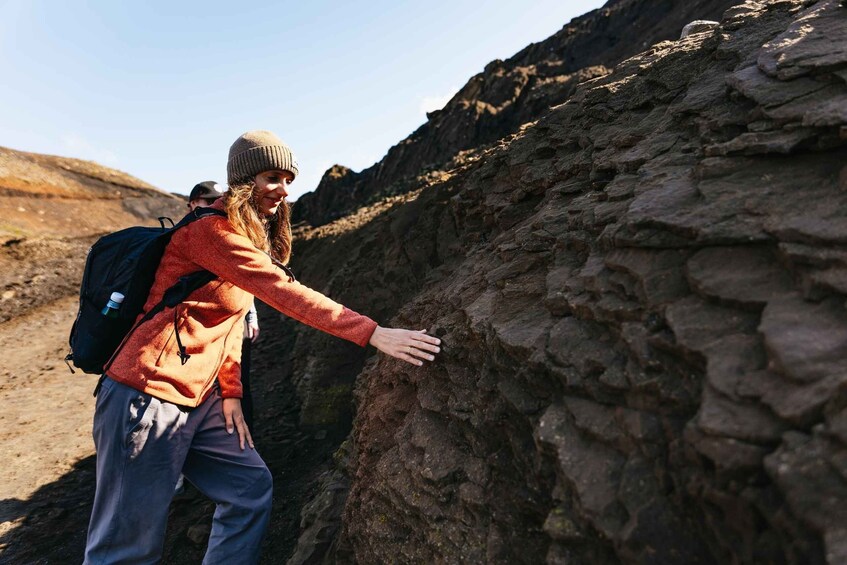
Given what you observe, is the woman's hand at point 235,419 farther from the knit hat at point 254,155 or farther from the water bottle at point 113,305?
the knit hat at point 254,155

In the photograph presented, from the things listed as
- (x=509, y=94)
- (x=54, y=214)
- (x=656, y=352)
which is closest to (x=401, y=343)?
(x=656, y=352)

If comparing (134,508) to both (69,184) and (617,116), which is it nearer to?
(617,116)

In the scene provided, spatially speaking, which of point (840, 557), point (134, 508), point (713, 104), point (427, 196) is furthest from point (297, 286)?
point (427, 196)

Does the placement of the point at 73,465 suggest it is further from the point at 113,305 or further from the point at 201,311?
the point at 201,311

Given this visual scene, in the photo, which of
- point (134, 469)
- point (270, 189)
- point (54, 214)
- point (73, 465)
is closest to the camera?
point (134, 469)

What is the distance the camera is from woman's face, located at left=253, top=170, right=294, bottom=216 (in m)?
3.71

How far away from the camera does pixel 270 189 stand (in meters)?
3.74

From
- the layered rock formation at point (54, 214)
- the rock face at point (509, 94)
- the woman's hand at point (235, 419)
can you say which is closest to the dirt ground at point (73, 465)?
the woman's hand at point (235, 419)

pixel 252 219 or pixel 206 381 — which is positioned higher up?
pixel 252 219

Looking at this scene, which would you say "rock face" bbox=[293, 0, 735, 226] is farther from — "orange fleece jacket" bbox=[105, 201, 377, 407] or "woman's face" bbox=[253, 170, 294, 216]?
A: "orange fleece jacket" bbox=[105, 201, 377, 407]

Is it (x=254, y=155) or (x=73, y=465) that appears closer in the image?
(x=254, y=155)

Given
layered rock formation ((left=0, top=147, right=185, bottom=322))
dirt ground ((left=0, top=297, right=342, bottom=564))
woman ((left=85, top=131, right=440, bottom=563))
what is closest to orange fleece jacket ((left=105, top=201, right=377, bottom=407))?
woman ((left=85, top=131, right=440, bottom=563))

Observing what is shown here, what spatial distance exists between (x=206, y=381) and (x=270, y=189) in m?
1.43

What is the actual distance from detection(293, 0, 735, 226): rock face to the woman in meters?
11.0
